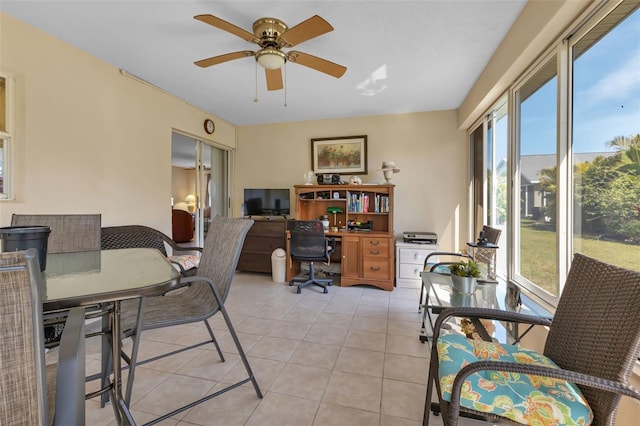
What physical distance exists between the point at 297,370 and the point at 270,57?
2.27 metres

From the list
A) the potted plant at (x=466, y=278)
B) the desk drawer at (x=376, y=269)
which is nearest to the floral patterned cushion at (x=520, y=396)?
the potted plant at (x=466, y=278)

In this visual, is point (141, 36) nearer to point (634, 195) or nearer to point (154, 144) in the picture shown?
point (154, 144)

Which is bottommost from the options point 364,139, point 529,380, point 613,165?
point 529,380

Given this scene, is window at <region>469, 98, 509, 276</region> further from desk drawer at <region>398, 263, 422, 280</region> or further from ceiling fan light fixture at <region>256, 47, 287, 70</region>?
ceiling fan light fixture at <region>256, 47, 287, 70</region>

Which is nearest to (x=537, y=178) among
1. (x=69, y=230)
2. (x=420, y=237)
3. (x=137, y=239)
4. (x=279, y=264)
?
(x=420, y=237)

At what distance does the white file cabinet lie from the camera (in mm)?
3678

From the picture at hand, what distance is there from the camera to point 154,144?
3242 millimetres

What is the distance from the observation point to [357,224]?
161 inches

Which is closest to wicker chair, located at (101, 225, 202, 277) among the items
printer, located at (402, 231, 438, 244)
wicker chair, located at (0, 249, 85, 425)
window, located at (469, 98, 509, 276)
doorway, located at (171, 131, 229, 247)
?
doorway, located at (171, 131, 229, 247)

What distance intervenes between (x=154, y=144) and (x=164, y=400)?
9.09 ft

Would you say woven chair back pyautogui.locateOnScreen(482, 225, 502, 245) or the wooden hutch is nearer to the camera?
woven chair back pyautogui.locateOnScreen(482, 225, 502, 245)

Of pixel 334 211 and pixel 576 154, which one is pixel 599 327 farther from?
pixel 334 211

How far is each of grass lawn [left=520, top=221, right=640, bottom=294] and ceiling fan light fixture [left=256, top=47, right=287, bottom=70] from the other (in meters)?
2.36

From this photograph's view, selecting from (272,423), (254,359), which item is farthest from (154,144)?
(272,423)
